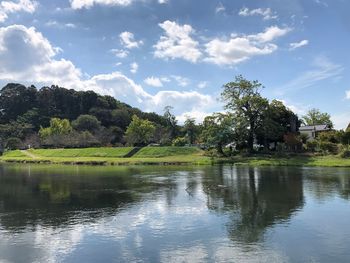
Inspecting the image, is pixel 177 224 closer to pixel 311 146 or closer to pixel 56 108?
pixel 311 146

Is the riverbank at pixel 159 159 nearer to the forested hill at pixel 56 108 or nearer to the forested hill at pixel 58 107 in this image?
the forested hill at pixel 56 108

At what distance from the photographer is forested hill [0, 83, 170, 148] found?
14350 centimetres

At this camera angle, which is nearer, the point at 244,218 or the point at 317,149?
the point at 244,218

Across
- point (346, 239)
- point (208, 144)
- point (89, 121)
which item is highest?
point (89, 121)

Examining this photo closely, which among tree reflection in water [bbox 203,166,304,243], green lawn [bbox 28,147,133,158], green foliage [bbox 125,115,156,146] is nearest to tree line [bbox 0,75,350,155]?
green foliage [bbox 125,115,156,146]

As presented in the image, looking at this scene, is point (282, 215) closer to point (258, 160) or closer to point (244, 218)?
point (244, 218)

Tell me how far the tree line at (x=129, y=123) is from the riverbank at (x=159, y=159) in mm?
5578

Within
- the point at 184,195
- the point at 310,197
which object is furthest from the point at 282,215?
the point at 184,195

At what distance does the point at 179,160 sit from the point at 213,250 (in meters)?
55.9

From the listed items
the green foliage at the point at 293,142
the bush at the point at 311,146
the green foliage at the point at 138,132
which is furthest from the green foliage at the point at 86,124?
the bush at the point at 311,146

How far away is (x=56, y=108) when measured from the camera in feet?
506

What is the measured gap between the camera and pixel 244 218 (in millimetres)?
21484

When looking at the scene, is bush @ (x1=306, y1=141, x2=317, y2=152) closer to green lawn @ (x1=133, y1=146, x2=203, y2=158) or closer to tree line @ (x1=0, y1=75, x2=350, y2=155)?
tree line @ (x1=0, y1=75, x2=350, y2=155)

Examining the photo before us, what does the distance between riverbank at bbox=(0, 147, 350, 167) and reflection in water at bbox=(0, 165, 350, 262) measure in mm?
27108
